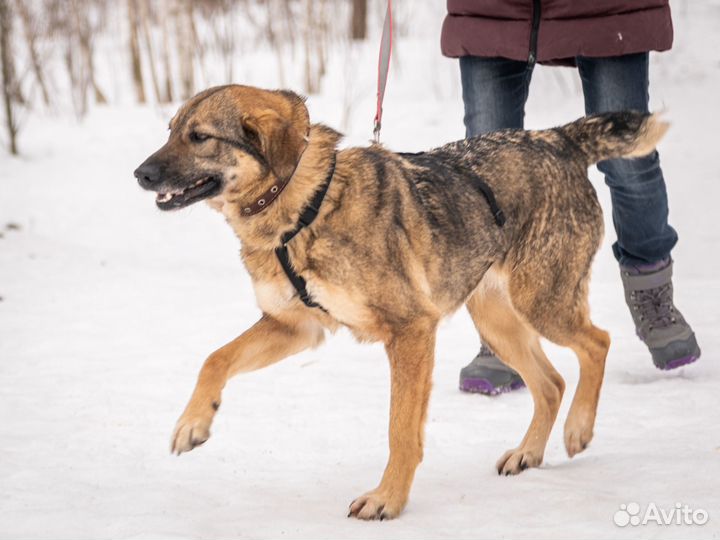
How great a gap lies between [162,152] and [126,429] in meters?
1.61

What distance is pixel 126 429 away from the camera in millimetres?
4059

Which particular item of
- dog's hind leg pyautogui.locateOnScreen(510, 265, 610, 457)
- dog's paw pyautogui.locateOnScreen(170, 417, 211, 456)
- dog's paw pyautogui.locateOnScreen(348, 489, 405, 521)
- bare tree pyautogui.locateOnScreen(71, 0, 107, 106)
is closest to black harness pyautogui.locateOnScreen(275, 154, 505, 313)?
dog's paw pyautogui.locateOnScreen(170, 417, 211, 456)

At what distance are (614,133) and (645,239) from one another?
0.94 metres

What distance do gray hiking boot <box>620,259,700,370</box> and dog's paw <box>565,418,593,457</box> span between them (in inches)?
46.7

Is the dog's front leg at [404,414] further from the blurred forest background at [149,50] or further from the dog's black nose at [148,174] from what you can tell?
the blurred forest background at [149,50]

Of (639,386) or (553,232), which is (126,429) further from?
(639,386)

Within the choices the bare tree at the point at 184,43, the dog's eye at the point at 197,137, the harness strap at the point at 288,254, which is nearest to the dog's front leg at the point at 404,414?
the harness strap at the point at 288,254

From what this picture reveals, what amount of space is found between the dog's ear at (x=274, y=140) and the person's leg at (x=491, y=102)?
1496 mm

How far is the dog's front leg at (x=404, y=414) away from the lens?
2.91 metres

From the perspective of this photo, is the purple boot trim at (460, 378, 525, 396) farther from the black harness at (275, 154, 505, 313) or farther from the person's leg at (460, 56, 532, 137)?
the black harness at (275, 154, 505, 313)

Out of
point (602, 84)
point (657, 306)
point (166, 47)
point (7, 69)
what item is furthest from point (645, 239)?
point (166, 47)

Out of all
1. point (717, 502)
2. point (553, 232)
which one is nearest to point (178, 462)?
point (553, 232)

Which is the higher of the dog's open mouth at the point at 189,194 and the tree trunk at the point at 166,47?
the dog's open mouth at the point at 189,194

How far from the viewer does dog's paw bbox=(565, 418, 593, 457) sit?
350cm
